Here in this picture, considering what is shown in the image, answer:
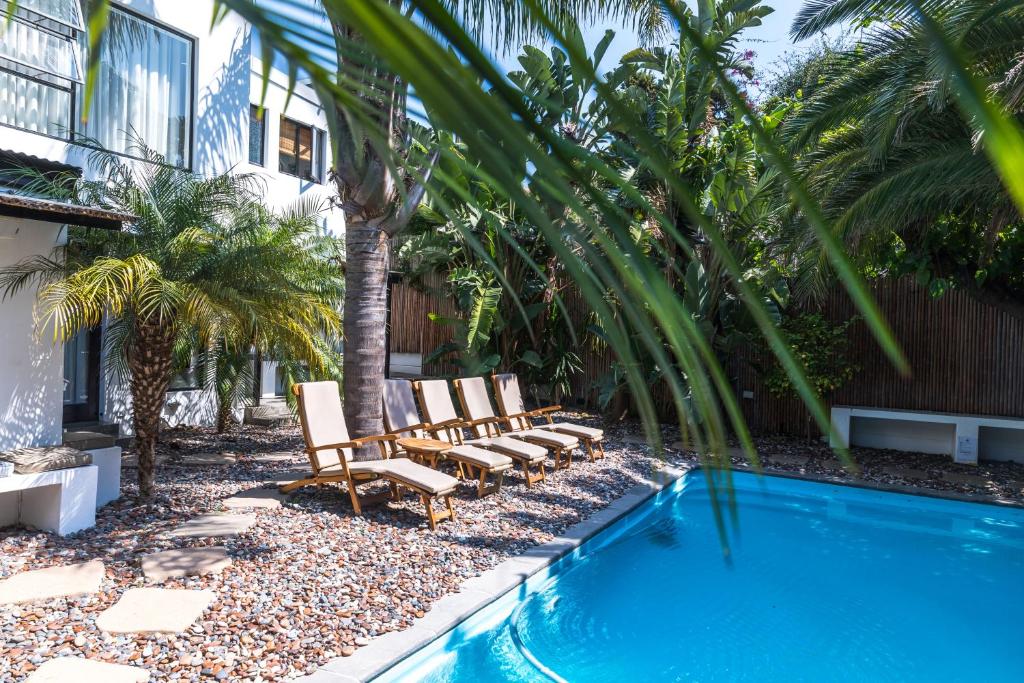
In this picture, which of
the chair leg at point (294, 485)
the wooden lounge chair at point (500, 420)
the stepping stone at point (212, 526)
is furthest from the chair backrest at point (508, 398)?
the stepping stone at point (212, 526)

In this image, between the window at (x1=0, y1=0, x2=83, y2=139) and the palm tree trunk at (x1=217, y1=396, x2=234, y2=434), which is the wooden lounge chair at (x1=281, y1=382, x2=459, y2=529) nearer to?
the palm tree trunk at (x1=217, y1=396, x2=234, y2=434)

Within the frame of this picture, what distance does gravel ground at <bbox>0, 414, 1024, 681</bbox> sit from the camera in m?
4.20

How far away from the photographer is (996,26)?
6.80 m

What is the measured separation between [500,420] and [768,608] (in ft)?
16.8

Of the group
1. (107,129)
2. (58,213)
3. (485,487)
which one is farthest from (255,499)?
(107,129)

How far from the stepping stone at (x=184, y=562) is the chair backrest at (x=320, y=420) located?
5.76 feet

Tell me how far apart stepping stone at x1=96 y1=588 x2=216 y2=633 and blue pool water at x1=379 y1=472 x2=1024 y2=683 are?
1466 millimetres

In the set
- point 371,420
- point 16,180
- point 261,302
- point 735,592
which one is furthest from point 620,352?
point 16,180

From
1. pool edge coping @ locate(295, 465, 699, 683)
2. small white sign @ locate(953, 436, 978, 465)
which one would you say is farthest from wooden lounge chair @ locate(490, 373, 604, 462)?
small white sign @ locate(953, 436, 978, 465)

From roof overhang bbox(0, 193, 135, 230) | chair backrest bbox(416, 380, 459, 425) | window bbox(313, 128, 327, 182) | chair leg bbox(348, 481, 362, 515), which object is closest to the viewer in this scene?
roof overhang bbox(0, 193, 135, 230)

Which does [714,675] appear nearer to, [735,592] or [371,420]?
[735,592]

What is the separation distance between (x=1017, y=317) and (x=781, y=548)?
22.0 feet

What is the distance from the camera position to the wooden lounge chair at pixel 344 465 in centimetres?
691

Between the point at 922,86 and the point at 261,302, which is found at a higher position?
the point at 922,86
